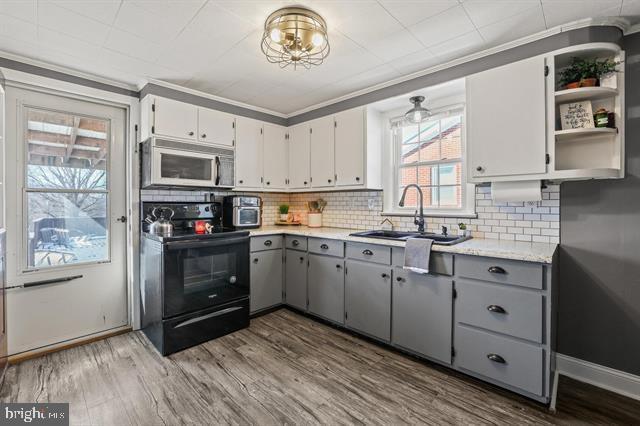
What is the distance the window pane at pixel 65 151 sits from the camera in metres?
2.52

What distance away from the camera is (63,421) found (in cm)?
173

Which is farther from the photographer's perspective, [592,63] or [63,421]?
[592,63]

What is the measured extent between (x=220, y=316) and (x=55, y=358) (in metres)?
1.28

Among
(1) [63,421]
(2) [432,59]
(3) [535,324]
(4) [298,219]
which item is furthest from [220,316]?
(2) [432,59]

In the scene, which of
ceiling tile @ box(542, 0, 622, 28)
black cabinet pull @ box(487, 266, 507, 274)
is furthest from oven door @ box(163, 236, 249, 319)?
ceiling tile @ box(542, 0, 622, 28)

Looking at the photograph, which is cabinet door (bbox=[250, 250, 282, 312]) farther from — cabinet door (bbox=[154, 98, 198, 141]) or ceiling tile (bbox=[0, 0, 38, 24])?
ceiling tile (bbox=[0, 0, 38, 24])

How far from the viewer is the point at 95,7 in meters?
1.81

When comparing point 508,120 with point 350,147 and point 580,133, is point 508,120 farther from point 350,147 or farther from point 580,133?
point 350,147

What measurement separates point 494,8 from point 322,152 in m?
2.04

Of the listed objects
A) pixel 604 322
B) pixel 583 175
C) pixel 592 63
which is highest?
pixel 592 63

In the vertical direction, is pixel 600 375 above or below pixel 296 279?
below

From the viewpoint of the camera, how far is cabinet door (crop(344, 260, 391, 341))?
254 cm

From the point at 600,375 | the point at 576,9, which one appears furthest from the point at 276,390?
the point at 576,9

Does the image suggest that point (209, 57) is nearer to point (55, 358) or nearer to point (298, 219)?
point (298, 219)
